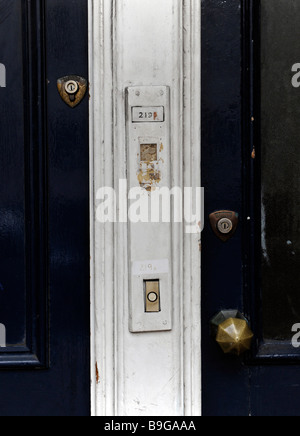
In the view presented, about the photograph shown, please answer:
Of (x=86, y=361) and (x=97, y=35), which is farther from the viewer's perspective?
(x=86, y=361)

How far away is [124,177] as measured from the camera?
1285mm

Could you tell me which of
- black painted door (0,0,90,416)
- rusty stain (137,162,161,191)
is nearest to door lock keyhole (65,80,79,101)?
black painted door (0,0,90,416)

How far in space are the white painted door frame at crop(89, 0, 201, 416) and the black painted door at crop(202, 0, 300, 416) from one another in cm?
8

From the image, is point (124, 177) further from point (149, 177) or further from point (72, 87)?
point (72, 87)

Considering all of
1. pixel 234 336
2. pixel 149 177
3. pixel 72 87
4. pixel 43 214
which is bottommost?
pixel 234 336

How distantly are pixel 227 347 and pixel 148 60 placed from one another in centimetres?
87

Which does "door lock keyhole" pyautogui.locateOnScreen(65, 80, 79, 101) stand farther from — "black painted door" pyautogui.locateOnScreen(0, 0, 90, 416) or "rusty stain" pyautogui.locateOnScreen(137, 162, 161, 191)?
"rusty stain" pyautogui.locateOnScreen(137, 162, 161, 191)

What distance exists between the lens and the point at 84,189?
1374 mm

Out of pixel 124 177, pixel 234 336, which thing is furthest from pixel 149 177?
pixel 234 336

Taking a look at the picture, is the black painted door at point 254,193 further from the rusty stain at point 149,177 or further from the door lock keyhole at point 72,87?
the door lock keyhole at point 72,87

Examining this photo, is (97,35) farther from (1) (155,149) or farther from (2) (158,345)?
(2) (158,345)

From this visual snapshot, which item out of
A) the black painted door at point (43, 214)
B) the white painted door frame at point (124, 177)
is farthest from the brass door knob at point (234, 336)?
the black painted door at point (43, 214)

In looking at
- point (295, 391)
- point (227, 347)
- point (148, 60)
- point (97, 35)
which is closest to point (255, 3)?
point (148, 60)

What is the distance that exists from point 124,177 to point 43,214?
30 cm
